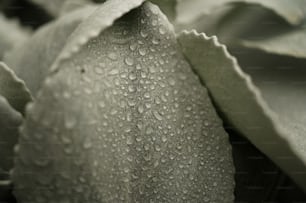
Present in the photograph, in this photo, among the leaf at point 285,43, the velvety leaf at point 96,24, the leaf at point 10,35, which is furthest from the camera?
the leaf at point 10,35

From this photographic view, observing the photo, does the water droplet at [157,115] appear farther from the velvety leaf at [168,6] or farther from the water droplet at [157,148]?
the velvety leaf at [168,6]

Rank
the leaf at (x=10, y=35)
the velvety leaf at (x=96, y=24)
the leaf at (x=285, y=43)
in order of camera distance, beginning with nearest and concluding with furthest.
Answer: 1. the velvety leaf at (x=96, y=24)
2. the leaf at (x=285, y=43)
3. the leaf at (x=10, y=35)

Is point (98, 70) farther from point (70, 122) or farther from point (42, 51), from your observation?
point (42, 51)

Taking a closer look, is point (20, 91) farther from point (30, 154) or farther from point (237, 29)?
point (237, 29)

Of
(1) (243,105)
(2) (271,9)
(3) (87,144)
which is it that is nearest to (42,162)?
(3) (87,144)

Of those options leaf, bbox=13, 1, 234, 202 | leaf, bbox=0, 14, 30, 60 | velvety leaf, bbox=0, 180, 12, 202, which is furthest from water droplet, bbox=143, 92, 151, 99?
leaf, bbox=0, 14, 30, 60

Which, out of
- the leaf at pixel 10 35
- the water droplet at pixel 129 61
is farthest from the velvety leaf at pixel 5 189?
the leaf at pixel 10 35

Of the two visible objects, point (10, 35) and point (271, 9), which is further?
point (10, 35)
